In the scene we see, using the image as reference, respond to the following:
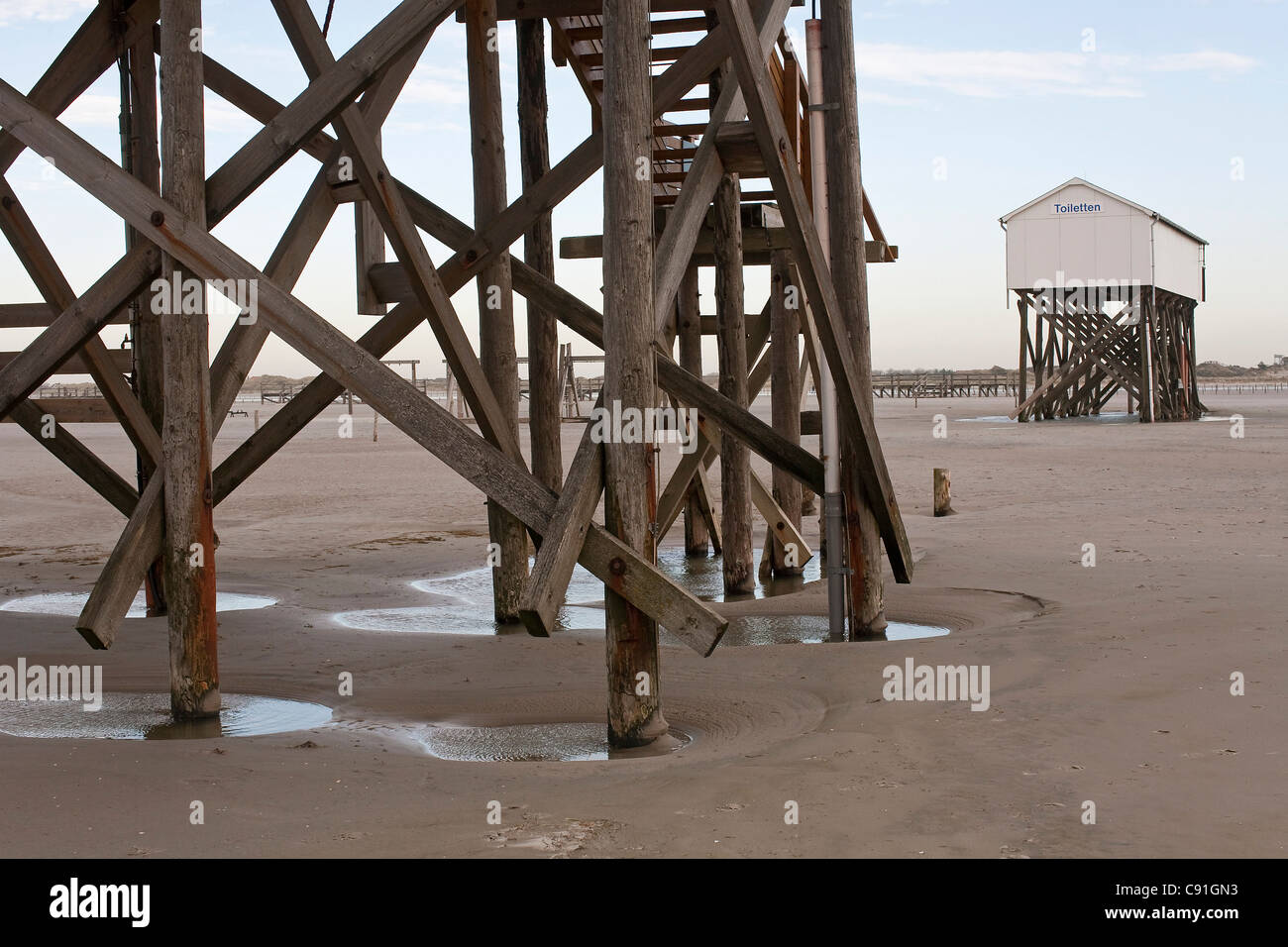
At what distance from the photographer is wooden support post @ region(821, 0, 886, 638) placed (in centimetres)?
769

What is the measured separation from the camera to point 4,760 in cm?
500

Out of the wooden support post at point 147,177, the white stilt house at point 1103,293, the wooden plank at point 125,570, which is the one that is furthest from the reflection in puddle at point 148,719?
the white stilt house at point 1103,293

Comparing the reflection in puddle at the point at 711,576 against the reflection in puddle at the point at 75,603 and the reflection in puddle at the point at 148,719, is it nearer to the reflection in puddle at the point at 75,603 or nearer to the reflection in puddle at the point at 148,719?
the reflection in puddle at the point at 75,603

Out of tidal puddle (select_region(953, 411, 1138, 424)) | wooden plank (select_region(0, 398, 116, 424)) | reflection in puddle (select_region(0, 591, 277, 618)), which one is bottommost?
reflection in puddle (select_region(0, 591, 277, 618))

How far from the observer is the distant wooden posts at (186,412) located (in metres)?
5.79

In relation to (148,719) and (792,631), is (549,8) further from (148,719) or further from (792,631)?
(148,719)

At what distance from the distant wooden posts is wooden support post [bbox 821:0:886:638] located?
11.7ft

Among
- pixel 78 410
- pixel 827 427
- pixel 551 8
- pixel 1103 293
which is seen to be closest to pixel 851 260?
pixel 827 427

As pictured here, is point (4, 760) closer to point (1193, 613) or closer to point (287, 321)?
point (287, 321)

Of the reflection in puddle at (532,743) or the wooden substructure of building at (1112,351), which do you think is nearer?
the reflection in puddle at (532,743)

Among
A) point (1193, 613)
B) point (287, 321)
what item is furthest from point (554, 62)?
point (1193, 613)

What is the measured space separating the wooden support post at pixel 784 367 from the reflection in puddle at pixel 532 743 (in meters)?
5.18

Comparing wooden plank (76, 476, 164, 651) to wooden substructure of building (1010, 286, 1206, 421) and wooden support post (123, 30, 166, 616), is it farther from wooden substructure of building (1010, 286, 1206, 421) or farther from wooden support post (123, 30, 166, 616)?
wooden substructure of building (1010, 286, 1206, 421)

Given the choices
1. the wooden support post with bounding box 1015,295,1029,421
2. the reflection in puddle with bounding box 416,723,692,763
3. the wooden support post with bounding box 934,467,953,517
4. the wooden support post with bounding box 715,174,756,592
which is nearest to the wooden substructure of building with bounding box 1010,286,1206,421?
the wooden support post with bounding box 1015,295,1029,421
